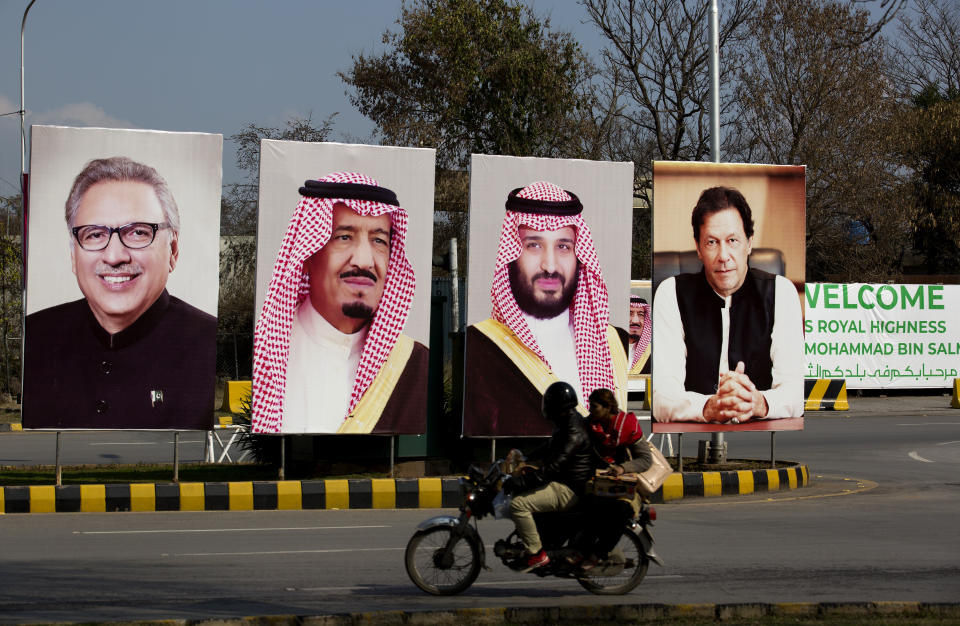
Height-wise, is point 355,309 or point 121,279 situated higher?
point 121,279

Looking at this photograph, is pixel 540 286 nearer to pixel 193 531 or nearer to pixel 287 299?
pixel 287 299

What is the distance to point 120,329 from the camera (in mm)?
13180

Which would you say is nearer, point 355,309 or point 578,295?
point 355,309

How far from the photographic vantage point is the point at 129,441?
2286 cm

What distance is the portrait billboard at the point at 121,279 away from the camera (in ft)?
42.1

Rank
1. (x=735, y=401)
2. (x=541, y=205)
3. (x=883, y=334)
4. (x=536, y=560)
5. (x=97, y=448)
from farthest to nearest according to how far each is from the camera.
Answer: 1. (x=883, y=334)
2. (x=97, y=448)
3. (x=735, y=401)
4. (x=541, y=205)
5. (x=536, y=560)

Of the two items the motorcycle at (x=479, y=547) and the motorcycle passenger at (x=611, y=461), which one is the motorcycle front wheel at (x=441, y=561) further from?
the motorcycle passenger at (x=611, y=461)

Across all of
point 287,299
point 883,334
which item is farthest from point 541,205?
point 883,334

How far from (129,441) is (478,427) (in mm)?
11196

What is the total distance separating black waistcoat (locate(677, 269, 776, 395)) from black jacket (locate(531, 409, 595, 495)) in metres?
7.49

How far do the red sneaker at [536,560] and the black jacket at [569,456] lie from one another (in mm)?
484

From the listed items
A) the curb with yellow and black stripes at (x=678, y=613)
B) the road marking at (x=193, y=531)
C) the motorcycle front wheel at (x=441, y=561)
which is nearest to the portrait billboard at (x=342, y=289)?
the road marking at (x=193, y=531)

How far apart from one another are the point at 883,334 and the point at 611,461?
85.4ft

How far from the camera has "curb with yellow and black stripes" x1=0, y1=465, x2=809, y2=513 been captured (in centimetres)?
1257
